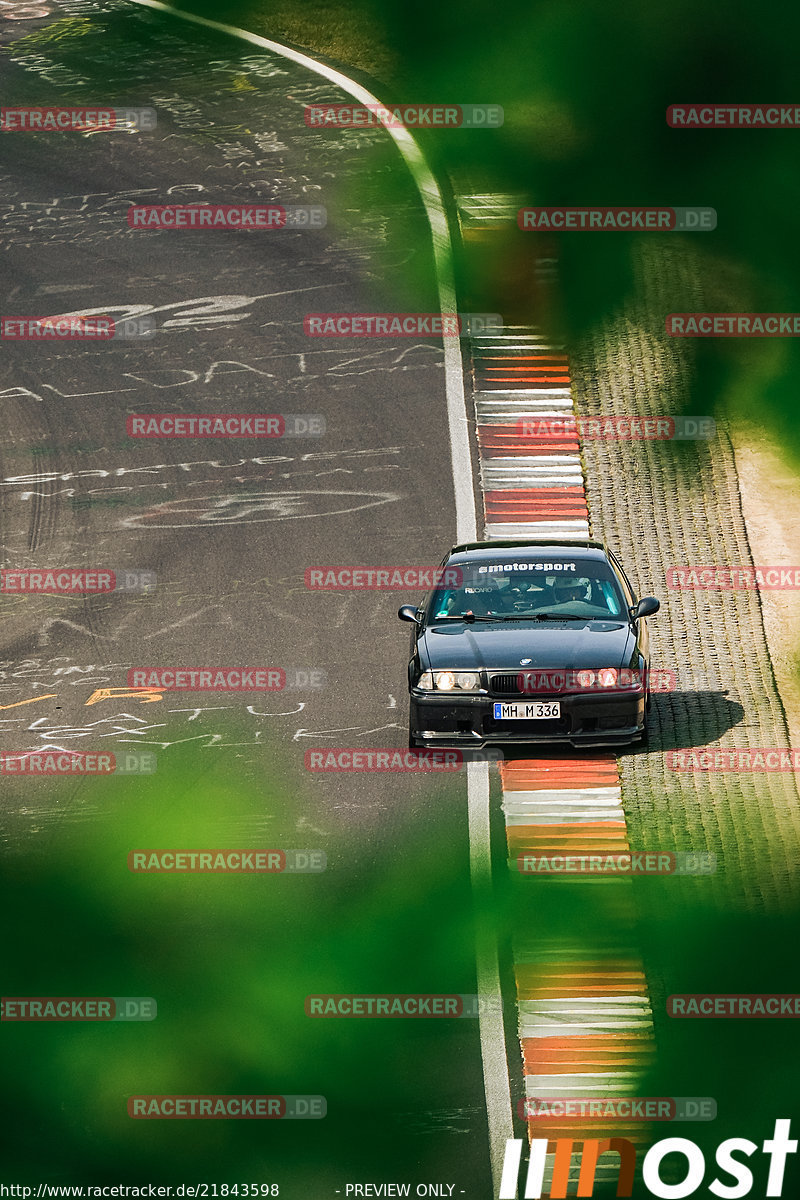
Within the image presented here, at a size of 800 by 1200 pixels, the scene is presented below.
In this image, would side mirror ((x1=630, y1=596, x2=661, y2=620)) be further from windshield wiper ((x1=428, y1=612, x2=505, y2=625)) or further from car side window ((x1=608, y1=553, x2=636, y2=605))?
windshield wiper ((x1=428, y1=612, x2=505, y2=625))

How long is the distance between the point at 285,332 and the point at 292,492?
13.4ft

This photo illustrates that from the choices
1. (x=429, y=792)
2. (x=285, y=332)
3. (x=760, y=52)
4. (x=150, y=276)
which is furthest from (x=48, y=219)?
(x=429, y=792)

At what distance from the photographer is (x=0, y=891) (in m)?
12.1

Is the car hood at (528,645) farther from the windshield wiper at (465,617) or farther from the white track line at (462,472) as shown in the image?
the white track line at (462,472)

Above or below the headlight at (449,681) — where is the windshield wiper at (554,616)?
above

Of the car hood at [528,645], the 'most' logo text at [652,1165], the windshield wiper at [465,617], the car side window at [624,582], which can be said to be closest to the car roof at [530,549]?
the car side window at [624,582]

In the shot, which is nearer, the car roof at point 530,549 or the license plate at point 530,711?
the license plate at point 530,711

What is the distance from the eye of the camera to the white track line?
32.2ft

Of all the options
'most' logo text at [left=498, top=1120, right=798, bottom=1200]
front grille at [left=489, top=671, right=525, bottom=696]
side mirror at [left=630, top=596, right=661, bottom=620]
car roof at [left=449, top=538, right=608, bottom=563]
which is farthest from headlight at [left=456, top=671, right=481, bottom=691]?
'most' logo text at [left=498, top=1120, right=798, bottom=1200]

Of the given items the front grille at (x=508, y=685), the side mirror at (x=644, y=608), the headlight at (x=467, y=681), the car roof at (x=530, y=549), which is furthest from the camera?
the car roof at (x=530, y=549)

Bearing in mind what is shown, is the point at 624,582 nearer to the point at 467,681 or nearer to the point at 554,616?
the point at 554,616

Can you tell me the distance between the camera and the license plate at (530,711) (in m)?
13.0

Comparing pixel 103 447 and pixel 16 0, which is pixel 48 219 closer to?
pixel 103 447

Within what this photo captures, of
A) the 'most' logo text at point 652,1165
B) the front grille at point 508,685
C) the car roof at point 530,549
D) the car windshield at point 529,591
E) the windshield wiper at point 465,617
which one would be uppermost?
the car roof at point 530,549
